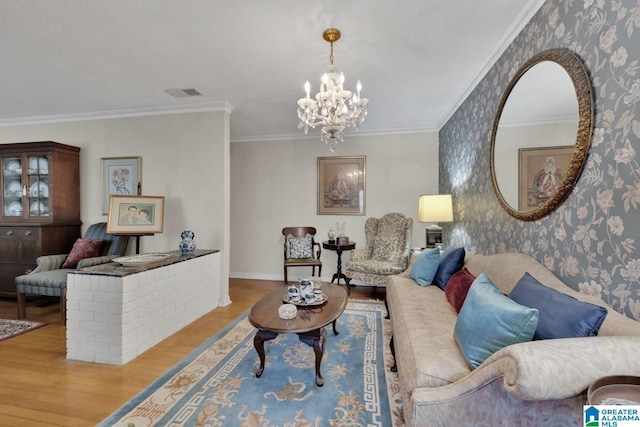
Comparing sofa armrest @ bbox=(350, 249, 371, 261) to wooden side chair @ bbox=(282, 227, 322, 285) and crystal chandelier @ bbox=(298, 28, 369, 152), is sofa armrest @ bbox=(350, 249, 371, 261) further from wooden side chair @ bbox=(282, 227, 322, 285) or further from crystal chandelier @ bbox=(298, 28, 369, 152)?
crystal chandelier @ bbox=(298, 28, 369, 152)

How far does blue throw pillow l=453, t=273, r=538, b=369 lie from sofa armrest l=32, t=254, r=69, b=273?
4259mm

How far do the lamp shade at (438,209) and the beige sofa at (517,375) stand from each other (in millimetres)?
1734

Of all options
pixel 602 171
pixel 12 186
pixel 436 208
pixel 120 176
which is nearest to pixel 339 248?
pixel 436 208

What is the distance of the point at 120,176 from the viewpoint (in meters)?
3.80

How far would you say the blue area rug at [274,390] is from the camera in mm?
1579

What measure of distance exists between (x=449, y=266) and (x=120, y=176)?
4284 millimetres

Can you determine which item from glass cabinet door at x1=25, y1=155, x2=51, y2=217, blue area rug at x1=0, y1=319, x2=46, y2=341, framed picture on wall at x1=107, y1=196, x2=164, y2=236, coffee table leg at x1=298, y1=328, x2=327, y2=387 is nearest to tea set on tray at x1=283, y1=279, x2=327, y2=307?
coffee table leg at x1=298, y1=328, x2=327, y2=387

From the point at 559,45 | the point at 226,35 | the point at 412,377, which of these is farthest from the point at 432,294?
the point at 226,35

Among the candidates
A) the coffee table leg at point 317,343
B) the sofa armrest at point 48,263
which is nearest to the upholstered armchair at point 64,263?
the sofa armrest at point 48,263

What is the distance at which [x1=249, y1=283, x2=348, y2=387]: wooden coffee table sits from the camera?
179cm

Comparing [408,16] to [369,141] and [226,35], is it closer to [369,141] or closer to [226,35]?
[226,35]

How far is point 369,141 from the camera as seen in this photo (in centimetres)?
459

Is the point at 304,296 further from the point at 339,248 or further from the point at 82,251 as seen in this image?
the point at 82,251

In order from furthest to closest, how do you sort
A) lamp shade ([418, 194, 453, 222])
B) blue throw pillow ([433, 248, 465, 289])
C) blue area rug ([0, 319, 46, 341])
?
lamp shade ([418, 194, 453, 222])
blue area rug ([0, 319, 46, 341])
blue throw pillow ([433, 248, 465, 289])
